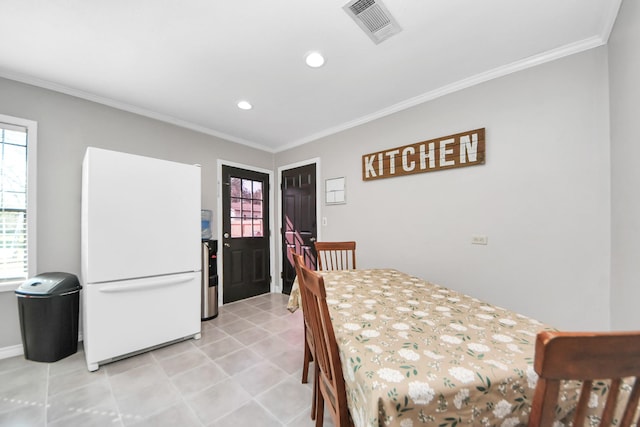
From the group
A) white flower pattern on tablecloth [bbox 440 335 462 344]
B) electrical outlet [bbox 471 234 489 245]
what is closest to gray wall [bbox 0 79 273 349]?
white flower pattern on tablecloth [bbox 440 335 462 344]

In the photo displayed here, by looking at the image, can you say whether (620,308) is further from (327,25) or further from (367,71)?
(327,25)

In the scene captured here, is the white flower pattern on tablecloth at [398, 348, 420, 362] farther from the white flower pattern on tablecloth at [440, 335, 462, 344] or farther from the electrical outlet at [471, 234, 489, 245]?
the electrical outlet at [471, 234, 489, 245]

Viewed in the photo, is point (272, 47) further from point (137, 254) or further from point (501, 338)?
point (501, 338)

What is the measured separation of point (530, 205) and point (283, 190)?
3274mm

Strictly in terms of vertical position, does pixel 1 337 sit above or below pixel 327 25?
below

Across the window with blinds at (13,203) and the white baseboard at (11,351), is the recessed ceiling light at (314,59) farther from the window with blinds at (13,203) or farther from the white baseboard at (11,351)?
the white baseboard at (11,351)

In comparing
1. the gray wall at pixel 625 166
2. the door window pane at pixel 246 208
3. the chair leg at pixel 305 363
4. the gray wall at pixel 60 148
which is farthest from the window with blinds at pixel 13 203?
the gray wall at pixel 625 166

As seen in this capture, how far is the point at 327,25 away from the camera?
165 cm

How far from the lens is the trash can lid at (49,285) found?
6.58 feet

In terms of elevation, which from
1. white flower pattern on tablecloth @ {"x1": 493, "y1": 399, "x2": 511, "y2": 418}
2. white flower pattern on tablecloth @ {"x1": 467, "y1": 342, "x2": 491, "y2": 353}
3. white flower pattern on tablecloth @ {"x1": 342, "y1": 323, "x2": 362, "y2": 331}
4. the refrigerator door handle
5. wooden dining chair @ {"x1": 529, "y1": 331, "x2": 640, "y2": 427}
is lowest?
the refrigerator door handle

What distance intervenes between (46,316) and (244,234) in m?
2.24

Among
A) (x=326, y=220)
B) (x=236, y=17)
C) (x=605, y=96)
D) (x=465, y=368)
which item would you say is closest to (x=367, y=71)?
(x=236, y=17)

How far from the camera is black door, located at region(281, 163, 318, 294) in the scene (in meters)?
3.71

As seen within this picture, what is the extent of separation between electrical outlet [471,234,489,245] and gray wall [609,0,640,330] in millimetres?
733
